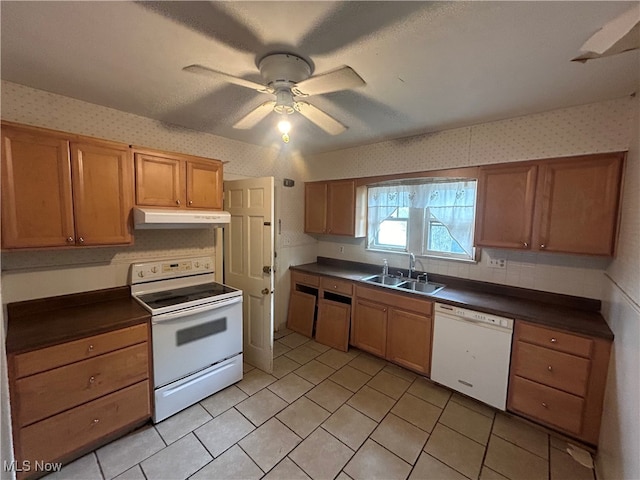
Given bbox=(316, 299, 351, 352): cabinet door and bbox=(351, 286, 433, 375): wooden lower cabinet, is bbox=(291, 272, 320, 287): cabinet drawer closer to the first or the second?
bbox=(316, 299, 351, 352): cabinet door

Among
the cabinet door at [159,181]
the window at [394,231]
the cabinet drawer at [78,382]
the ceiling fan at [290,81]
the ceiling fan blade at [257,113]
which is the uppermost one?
the ceiling fan at [290,81]

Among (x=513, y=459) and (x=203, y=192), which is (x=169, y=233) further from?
(x=513, y=459)

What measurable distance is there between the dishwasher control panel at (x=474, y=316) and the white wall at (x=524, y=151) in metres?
0.56

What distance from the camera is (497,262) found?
261 centimetres

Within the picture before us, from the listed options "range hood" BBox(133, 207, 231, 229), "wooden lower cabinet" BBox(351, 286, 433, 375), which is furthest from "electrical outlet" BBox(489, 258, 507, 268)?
"range hood" BBox(133, 207, 231, 229)

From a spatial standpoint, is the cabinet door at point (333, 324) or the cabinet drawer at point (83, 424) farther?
the cabinet door at point (333, 324)

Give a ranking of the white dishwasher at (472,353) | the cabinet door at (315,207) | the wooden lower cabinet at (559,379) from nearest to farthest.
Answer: the wooden lower cabinet at (559,379) < the white dishwasher at (472,353) < the cabinet door at (315,207)

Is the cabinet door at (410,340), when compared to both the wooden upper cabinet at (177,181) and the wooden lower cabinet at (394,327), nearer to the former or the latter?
the wooden lower cabinet at (394,327)

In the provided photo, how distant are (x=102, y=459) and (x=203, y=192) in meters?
2.04

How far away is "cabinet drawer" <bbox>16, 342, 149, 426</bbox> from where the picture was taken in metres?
1.56

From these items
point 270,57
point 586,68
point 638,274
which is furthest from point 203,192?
point 638,274

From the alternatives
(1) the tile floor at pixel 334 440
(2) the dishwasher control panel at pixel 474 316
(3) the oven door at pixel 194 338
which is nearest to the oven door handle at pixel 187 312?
(3) the oven door at pixel 194 338

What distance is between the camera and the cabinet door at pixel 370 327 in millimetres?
2900

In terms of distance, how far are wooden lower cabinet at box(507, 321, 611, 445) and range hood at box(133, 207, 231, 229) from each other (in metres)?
2.63
